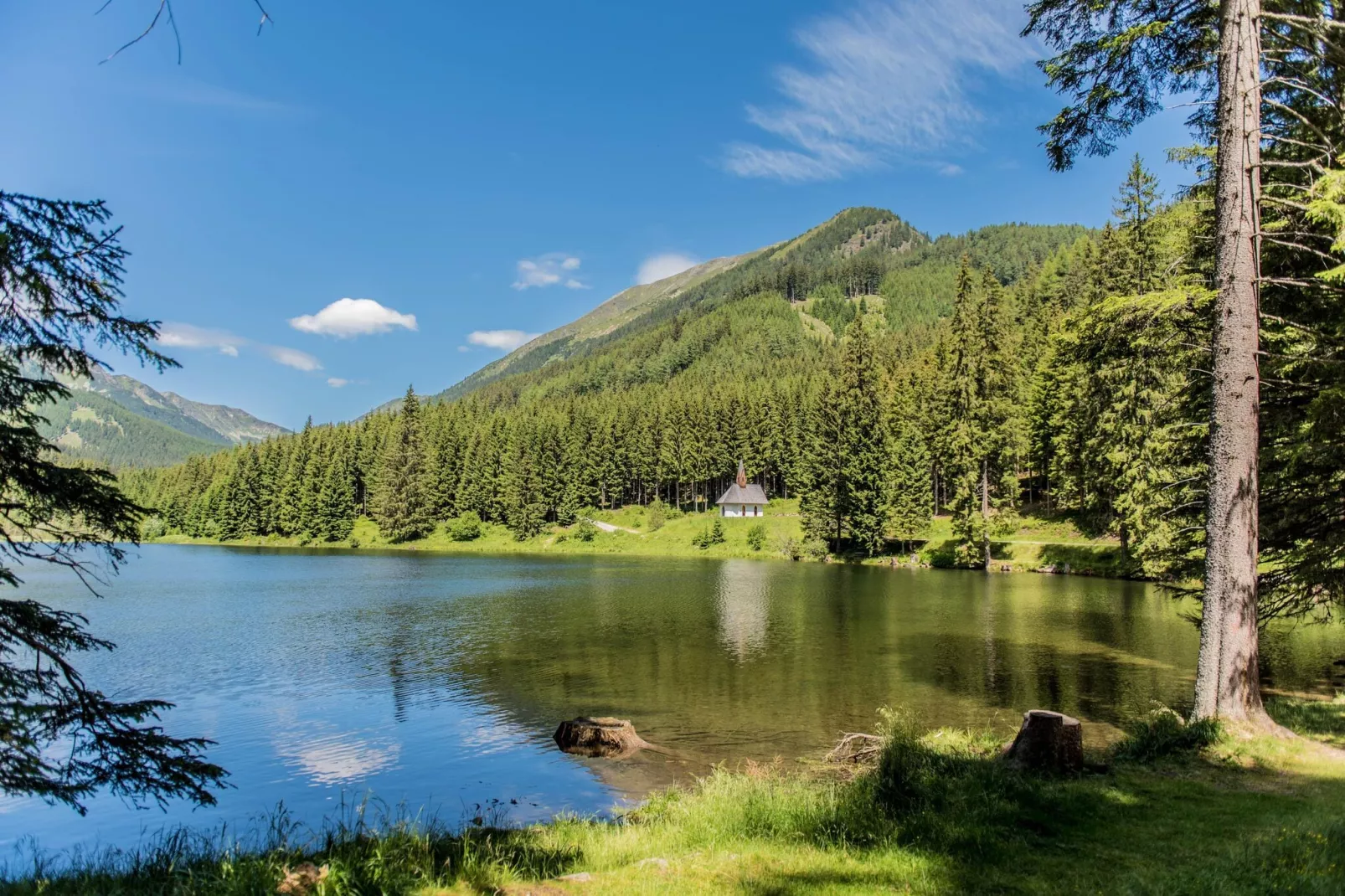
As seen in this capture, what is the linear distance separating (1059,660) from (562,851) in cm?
2109

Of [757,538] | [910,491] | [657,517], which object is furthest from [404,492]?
[910,491]

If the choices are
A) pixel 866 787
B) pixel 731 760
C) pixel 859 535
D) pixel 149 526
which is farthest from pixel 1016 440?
pixel 149 526

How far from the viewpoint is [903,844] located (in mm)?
7207

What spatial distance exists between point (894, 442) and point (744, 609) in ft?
125

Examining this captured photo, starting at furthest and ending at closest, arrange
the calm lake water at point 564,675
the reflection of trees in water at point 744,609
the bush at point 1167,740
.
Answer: the reflection of trees in water at point 744,609
the calm lake water at point 564,675
the bush at point 1167,740

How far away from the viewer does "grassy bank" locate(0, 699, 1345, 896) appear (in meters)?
5.86

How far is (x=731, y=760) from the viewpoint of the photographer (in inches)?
583

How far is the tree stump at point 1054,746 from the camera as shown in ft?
32.5

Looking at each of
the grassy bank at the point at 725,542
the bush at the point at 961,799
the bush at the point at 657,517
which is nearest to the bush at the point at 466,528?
the grassy bank at the point at 725,542

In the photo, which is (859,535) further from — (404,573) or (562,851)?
(562,851)

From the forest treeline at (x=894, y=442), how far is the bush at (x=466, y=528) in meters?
3.18

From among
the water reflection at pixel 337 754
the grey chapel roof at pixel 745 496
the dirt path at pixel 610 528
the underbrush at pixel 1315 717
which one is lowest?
the water reflection at pixel 337 754

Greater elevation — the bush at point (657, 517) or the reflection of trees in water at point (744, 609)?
the bush at point (657, 517)

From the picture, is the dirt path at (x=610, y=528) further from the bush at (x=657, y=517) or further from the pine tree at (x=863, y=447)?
the pine tree at (x=863, y=447)
